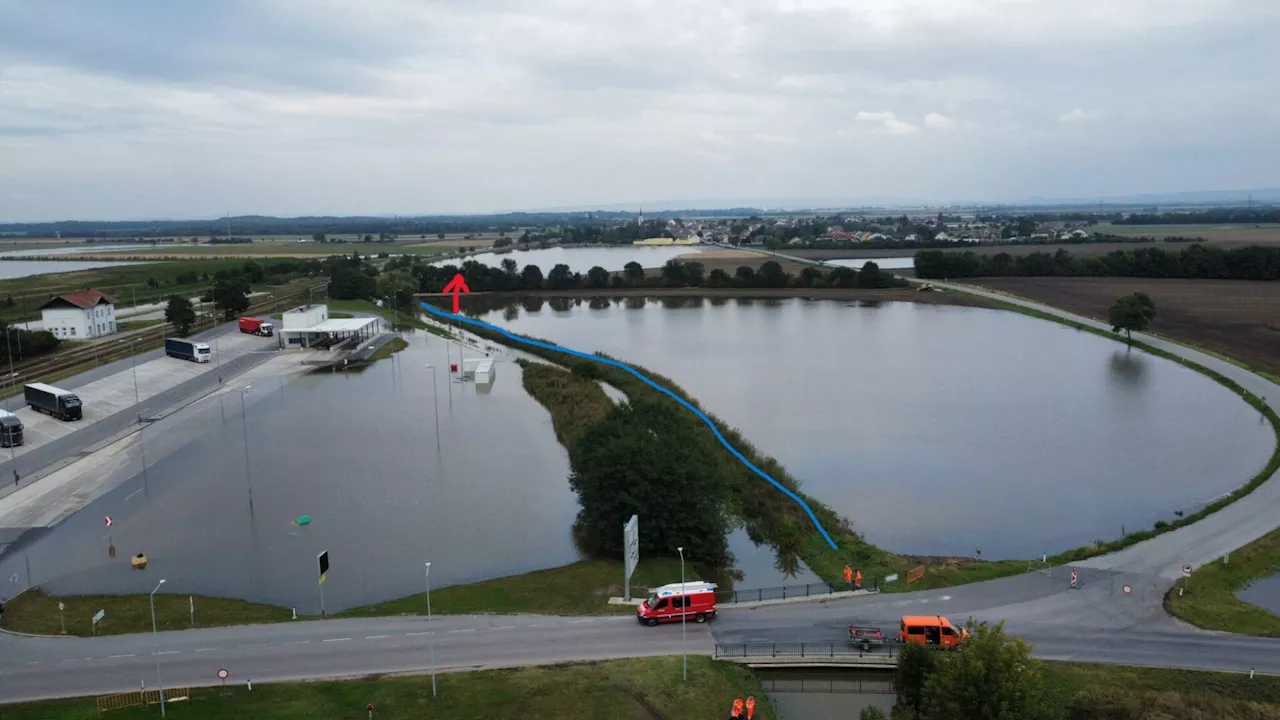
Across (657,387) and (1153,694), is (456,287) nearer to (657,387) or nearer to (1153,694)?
(657,387)

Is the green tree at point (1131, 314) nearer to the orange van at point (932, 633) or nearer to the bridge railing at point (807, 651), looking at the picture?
the orange van at point (932, 633)

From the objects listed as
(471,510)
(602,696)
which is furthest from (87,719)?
(471,510)

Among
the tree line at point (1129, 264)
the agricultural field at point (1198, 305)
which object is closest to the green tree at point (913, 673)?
the agricultural field at point (1198, 305)

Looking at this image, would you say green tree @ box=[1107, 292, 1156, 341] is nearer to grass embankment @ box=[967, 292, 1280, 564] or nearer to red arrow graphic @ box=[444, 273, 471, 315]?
grass embankment @ box=[967, 292, 1280, 564]

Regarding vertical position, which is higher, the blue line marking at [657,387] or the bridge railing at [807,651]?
the blue line marking at [657,387]

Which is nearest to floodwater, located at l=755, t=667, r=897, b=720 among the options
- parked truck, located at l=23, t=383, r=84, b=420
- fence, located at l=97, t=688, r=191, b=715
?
fence, located at l=97, t=688, r=191, b=715
